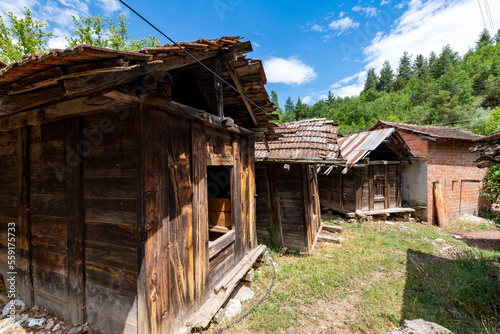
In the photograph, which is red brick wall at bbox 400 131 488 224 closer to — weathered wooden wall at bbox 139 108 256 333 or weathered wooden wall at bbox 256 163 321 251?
weathered wooden wall at bbox 256 163 321 251

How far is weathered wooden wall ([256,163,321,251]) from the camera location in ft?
20.3

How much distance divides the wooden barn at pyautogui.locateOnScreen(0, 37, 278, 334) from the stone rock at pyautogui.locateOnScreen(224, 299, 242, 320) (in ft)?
1.57

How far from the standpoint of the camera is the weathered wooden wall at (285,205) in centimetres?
618

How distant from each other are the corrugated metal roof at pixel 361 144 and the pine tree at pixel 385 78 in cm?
5081

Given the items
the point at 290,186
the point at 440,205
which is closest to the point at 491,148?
the point at 290,186

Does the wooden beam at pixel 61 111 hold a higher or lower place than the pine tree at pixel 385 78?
lower

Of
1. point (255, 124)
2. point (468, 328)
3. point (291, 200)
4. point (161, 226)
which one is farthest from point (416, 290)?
point (161, 226)

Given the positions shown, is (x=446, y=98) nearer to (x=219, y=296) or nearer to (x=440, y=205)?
(x=440, y=205)

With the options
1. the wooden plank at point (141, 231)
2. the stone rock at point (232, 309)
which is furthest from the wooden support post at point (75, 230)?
the stone rock at point (232, 309)

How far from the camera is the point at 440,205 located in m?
9.44

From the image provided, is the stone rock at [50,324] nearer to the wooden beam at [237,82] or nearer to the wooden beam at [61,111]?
the wooden beam at [61,111]

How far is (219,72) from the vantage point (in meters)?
3.35

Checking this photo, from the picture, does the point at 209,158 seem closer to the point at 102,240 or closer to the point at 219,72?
the point at 219,72

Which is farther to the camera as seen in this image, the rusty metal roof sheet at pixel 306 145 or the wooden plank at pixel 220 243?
the rusty metal roof sheet at pixel 306 145
